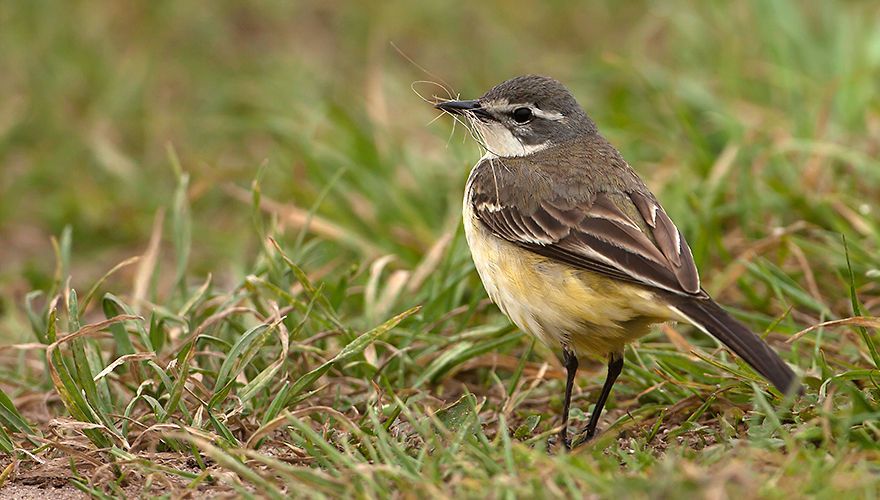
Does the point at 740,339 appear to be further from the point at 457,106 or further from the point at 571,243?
the point at 457,106

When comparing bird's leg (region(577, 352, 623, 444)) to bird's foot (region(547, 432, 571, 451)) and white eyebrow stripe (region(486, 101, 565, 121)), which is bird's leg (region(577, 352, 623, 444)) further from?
white eyebrow stripe (region(486, 101, 565, 121))

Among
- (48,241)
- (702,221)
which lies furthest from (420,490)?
(48,241)

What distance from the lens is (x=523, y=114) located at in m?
6.19

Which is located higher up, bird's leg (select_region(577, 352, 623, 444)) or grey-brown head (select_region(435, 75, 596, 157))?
grey-brown head (select_region(435, 75, 596, 157))

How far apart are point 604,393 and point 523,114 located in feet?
5.24

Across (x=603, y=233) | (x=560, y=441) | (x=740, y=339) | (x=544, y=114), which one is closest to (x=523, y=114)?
(x=544, y=114)

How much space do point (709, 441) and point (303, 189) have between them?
418 cm

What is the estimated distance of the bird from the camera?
15.8 ft

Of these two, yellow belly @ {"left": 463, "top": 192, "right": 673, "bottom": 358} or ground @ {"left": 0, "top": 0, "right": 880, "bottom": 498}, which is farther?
yellow belly @ {"left": 463, "top": 192, "right": 673, "bottom": 358}

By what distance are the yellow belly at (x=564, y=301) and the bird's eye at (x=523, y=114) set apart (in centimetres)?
86

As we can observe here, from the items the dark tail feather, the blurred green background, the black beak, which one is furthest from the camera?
the blurred green background

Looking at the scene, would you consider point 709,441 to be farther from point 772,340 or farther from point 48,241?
point 48,241

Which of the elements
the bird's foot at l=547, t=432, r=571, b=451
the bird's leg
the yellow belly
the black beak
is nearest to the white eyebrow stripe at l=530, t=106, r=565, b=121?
the black beak

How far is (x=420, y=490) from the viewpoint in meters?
4.21
